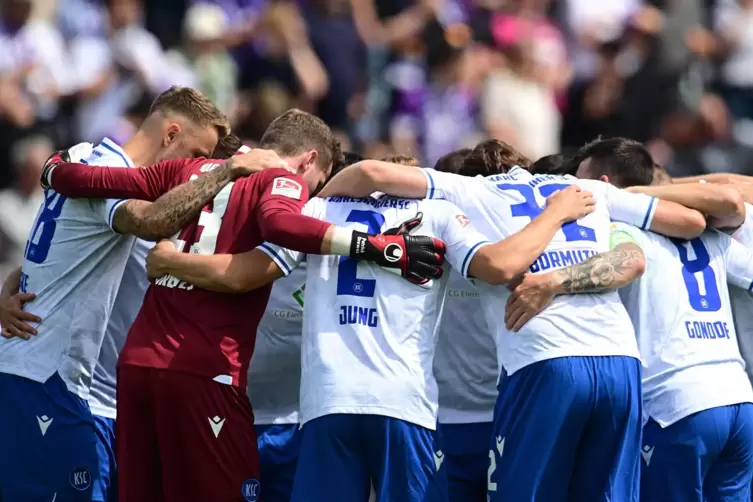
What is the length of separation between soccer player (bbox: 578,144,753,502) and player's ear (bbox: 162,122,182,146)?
105 inches

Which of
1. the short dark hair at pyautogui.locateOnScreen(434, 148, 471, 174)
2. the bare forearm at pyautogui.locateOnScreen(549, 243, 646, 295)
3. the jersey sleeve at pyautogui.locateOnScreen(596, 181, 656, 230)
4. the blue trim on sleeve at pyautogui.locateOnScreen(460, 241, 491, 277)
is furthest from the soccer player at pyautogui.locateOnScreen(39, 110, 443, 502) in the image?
the short dark hair at pyautogui.locateOnScreen(434, 148, 471, 174)

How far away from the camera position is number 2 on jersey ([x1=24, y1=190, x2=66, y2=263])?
283 inches

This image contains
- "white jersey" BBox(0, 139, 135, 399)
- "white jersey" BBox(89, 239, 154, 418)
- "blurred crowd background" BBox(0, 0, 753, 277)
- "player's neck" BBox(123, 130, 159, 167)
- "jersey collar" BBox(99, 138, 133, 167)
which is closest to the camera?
"white jersey" BBox(0, 139, 135, 399)

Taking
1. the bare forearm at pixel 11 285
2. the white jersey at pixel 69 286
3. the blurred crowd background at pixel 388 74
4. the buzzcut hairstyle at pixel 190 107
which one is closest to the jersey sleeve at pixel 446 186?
the buzzcut hairstyle at pixel 190 107

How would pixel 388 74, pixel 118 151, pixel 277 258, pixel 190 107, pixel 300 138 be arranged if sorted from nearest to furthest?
pixel 277 258, pixel 300 138, pixel 118 151, pixel 190 107, pixel 388 74

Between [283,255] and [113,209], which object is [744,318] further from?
[113,209]

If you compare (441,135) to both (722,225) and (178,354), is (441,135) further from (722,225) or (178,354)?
(178,354)

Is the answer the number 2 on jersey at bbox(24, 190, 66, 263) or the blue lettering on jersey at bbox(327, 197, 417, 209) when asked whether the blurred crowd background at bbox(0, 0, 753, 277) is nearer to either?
the number 2 on jersey at bbox(24, 190, 66, 263)

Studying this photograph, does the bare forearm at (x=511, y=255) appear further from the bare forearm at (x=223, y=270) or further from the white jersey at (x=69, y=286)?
the white jersey at (x=69, y=286)

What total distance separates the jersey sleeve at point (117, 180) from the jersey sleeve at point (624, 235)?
2.47 m

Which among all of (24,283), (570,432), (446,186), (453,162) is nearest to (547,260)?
(446,186)

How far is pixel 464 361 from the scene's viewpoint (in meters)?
7.48

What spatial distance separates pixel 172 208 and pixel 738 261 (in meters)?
3.40

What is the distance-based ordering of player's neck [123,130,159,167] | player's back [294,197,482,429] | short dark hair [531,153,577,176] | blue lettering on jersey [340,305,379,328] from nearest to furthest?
player's back [294,197,482,429], blue lettering on jersey [340,305,379,328], player's neck [123,130,159,167], short dark hair [531,153,577,176]
